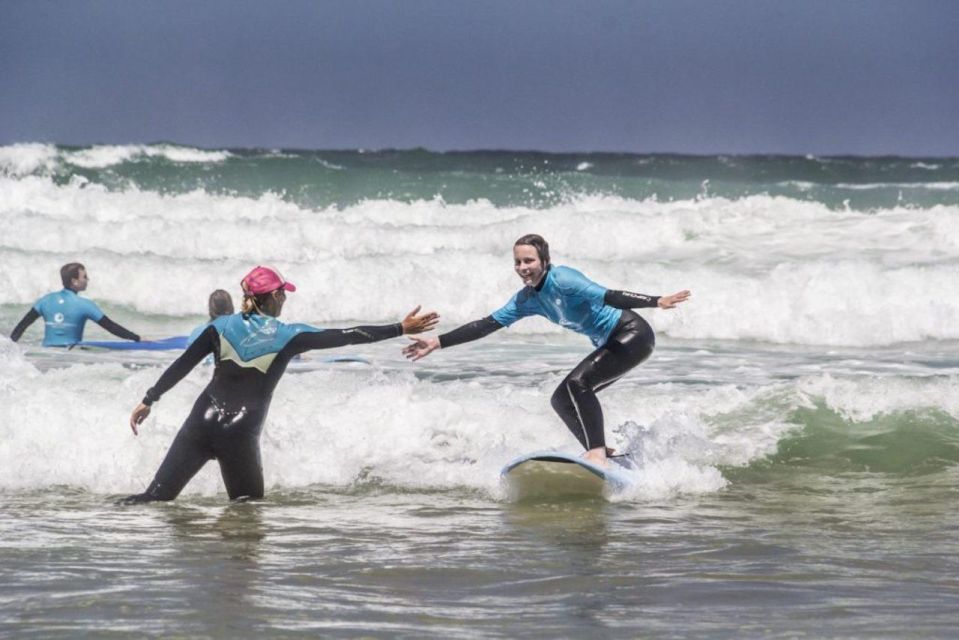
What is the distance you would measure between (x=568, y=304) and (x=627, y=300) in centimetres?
37

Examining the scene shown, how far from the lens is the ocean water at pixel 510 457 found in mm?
5461

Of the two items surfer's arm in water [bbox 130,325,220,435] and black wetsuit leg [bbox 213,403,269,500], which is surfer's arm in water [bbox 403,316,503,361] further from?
surfer's arm in water [bbox 130,325,220,435]

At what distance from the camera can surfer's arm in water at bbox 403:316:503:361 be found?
806 cm

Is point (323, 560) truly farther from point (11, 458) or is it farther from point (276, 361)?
point (11, 458)

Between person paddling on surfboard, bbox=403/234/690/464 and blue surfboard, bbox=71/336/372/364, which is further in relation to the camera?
blue surfboard, bbox=71/336/372/364

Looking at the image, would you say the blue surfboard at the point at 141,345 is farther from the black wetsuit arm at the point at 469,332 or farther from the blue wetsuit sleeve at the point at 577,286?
the blue wetsuit sleeve at the point at 577,286

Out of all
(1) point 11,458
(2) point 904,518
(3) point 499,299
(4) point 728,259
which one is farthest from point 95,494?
(4) point 728,259

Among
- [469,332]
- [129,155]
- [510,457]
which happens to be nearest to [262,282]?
[469,332]

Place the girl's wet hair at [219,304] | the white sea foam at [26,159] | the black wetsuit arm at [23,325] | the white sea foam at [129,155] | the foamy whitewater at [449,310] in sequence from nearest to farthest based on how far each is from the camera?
the foamy whitewater at [449,310], the girl's wet hair at [219,304], the black wetsuit arm at [23,325], the white sea foam at [26,159], the white sea foam at [129,155]

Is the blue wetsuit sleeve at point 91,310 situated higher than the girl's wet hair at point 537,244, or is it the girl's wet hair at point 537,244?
the girl's wet hair at point 537,244

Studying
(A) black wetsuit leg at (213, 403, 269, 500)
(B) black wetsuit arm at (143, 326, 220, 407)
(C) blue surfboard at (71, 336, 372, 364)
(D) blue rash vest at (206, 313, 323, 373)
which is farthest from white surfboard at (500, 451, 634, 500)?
(C) blue surfboard at (71, 336, 372, 364)

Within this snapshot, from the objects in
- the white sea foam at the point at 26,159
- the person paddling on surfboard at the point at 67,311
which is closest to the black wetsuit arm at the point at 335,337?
the person paddling on surfboard at the point at 67,311

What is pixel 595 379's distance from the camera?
847cm

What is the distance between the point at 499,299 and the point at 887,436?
10.2 m
